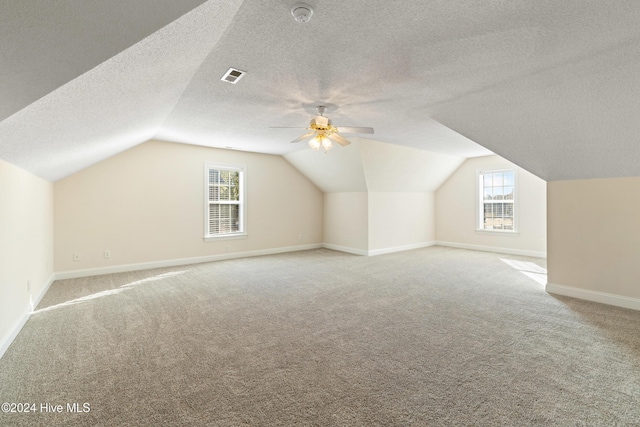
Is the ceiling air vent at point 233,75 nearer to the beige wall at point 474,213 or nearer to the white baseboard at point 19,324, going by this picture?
the white baseboard at point 19,324

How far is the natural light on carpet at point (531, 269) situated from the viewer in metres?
4.64

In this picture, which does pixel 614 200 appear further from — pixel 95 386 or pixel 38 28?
pixel 95 386

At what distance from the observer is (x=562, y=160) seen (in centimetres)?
356

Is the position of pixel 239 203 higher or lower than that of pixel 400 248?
higher

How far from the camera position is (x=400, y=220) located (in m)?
7.61

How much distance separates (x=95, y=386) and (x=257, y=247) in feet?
16.5

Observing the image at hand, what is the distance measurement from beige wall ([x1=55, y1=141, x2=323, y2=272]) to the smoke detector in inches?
191

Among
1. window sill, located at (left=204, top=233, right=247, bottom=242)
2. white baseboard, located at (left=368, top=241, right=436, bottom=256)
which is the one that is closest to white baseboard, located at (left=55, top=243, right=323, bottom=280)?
window sill, located at (left=204, top=233, right=247, bottom=242)

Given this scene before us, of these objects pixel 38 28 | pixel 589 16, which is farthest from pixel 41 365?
pixel 589 16

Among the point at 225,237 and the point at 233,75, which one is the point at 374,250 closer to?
the point at 225,237

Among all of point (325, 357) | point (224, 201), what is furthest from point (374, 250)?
point (325, 357)

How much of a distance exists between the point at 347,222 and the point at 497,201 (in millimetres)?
3766

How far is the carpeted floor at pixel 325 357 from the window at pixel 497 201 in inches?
131

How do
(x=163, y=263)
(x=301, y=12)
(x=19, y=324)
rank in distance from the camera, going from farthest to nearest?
(x=163, y=263) → (x=19, y=324) → (x=301, y=12)
